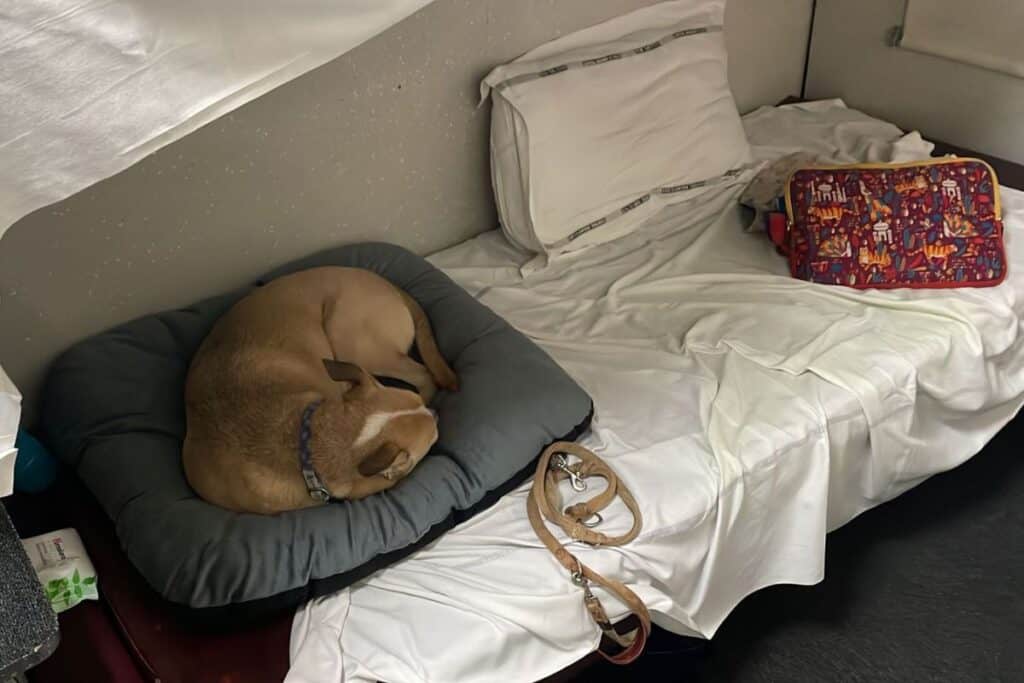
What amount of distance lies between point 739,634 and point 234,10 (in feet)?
4.50

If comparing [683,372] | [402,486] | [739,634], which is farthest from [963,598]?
[402,486]

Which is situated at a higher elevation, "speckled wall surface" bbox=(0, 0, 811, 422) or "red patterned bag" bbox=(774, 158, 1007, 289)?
"speckled wall surface" bbox=(0, 0, 811, 422)

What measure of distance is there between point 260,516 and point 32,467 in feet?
1.52

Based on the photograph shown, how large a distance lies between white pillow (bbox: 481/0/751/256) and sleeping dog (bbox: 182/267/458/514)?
0.47 meters

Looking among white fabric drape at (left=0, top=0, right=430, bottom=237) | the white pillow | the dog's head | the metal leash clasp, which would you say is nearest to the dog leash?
the metal leash clasp

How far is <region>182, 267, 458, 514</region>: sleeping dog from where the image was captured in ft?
4.48

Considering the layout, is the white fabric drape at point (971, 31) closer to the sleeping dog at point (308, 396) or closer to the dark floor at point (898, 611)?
the dark floor at point (898, 611)

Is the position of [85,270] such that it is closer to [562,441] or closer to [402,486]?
[402,486]

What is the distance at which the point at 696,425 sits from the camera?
1.52 metres

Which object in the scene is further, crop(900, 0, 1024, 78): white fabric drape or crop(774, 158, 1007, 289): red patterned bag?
crop(900, 0, 1024, 78): white fabric drape

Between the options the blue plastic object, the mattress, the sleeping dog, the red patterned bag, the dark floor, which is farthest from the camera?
the red patterned bag

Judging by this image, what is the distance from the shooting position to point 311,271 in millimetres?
1688

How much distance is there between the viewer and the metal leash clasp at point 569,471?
1.42m

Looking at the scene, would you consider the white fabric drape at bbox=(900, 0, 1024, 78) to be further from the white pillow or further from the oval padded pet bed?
the oval padded pet bed
